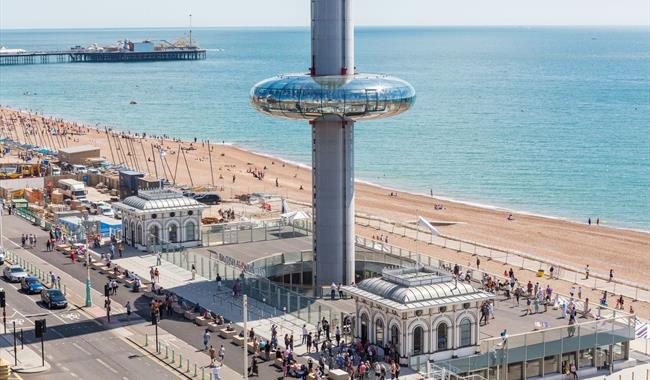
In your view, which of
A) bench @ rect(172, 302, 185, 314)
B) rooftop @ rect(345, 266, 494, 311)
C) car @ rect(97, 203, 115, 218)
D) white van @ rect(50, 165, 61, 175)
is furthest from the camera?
white van @ rect(50, 165, 61, 175)

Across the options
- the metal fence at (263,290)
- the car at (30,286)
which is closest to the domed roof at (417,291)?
the metal fence at (263,290)

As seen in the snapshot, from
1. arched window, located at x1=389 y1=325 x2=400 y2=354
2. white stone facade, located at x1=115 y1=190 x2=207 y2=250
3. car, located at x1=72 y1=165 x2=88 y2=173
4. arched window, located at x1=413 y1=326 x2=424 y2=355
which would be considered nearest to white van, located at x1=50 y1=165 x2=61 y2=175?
car, located at x1=72 y1=165 x2=88 y2=173

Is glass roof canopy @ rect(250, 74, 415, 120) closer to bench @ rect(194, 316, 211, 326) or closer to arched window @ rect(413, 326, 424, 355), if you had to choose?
bench @ rect(194, 316, 211, 326)

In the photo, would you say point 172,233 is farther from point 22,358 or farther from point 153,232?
point 22,358

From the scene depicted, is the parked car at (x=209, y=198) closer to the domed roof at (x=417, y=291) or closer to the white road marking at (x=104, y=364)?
the white road marking at (x=104, y=364)

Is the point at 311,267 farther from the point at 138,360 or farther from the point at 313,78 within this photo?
the point at 138,360

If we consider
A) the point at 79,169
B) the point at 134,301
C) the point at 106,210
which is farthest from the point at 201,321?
the point at 79,169
